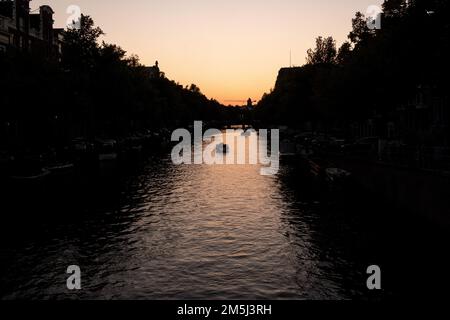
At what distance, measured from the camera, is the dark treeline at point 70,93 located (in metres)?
48.8

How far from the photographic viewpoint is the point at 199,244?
22.9m

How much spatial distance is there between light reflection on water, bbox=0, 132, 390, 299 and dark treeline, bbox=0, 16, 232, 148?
15857 millimetres

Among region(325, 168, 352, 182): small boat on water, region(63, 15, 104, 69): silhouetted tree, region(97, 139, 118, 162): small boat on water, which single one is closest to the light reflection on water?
region(325, 168, 352, 182): small boat on water

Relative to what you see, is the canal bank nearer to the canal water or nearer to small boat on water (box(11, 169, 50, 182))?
the canal water

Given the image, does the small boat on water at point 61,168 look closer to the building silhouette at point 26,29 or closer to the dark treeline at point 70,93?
the dark treeline at point 70,93

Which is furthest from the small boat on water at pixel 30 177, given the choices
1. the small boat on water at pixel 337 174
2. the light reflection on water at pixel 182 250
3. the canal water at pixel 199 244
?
the small boat on water at pixel 337 174

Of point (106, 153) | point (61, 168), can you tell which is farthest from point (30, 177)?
point (106, 153)

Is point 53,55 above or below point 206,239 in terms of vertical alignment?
above

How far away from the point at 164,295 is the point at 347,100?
41.3m

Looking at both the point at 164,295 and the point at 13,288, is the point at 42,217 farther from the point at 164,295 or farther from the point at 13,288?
the point at 164,295

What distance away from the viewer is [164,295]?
54.4 ft
